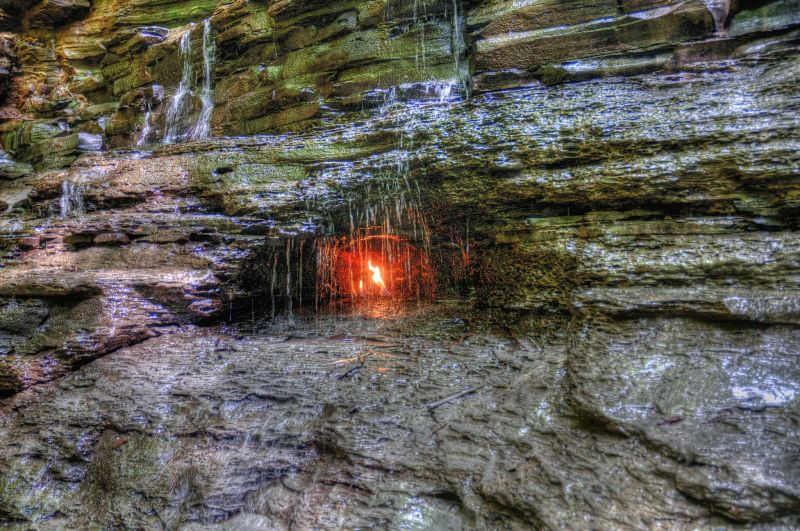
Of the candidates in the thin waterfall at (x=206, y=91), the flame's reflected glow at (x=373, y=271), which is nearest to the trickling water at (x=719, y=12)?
the flame's reflected glow at (x=373, y=271)

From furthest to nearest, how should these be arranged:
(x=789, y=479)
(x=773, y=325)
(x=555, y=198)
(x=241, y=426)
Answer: (x=555, y=198)
(x=241, y=426)
(x=773, y=325)
(x=789, y=479)

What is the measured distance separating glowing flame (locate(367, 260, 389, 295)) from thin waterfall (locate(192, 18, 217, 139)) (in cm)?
524

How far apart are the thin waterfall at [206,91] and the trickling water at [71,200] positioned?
11.0ft

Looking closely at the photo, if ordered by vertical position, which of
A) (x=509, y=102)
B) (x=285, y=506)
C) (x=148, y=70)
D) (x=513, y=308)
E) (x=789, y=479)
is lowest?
(x=285, y=506)

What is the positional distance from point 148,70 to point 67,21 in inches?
168

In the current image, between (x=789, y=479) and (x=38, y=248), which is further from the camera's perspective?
(x=38, y=248)

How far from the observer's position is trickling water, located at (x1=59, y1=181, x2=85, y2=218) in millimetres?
6492

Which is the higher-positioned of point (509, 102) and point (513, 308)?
point (509, 102)

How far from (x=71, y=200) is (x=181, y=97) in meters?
4.76

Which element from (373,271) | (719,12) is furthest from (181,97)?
(719,12)

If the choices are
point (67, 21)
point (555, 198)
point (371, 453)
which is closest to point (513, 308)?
point (555, 198)

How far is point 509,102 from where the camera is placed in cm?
536

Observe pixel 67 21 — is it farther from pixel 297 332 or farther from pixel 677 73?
pixel 677 73

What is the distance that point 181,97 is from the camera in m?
10.3
